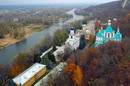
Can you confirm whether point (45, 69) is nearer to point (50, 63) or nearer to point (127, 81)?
point (50, 63)

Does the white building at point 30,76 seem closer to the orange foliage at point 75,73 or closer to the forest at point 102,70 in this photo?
the forest at point 102,70

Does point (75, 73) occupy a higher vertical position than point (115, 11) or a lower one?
lower

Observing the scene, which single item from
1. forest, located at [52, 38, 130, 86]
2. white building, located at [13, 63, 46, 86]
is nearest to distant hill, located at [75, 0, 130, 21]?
forest, located at [52, 38, 130, 86]

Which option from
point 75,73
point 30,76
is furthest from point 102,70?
point 30,76

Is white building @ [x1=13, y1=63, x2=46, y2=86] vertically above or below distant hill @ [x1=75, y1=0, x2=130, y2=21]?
below

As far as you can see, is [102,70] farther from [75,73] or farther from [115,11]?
[115,11]

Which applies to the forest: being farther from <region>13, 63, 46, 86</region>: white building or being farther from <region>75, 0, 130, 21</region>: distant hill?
<region>75, 0, 130, 21</region>: distant hill

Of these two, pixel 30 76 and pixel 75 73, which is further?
pixel 30 76

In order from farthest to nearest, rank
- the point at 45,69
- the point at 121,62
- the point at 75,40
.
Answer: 1. the point at 75,40
2. the point at 45,69
3. the point at 121,62

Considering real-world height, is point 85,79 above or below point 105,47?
below

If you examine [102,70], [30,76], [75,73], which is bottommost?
[30,76]

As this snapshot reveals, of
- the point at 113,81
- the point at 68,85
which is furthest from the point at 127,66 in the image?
the point at 68,85
